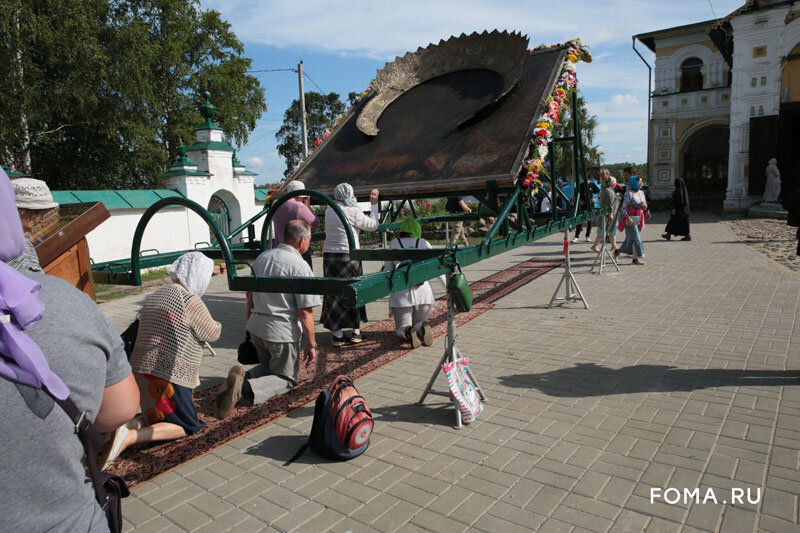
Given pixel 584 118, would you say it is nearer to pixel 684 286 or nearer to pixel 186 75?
pixel 186 75

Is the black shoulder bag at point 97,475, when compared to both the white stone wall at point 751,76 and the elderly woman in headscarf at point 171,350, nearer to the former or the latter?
the elderly woman in headscarf at point 171,350

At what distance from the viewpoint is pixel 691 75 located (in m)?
25.9

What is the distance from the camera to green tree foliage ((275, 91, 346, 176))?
5728 centimetres

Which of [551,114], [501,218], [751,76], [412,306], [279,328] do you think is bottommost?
[412,306]

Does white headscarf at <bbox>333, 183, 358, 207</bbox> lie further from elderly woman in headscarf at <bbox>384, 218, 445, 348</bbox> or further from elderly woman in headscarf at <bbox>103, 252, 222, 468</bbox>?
elderly woman in headscarf at <bbox>103, 252, 222, 468</bbox>

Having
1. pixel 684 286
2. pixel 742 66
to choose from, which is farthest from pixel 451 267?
pixel 742 66

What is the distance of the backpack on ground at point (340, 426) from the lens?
10.3ft

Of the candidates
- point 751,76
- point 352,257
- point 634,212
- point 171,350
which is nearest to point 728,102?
point 751,76

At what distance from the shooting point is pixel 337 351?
5.48 meters

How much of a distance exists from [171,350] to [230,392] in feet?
1.92

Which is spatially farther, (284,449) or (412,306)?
(412,306)

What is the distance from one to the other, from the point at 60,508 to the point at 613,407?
11.3ft

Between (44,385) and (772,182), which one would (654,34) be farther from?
(44,385)

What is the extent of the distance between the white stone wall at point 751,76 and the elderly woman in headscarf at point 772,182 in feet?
3.38
